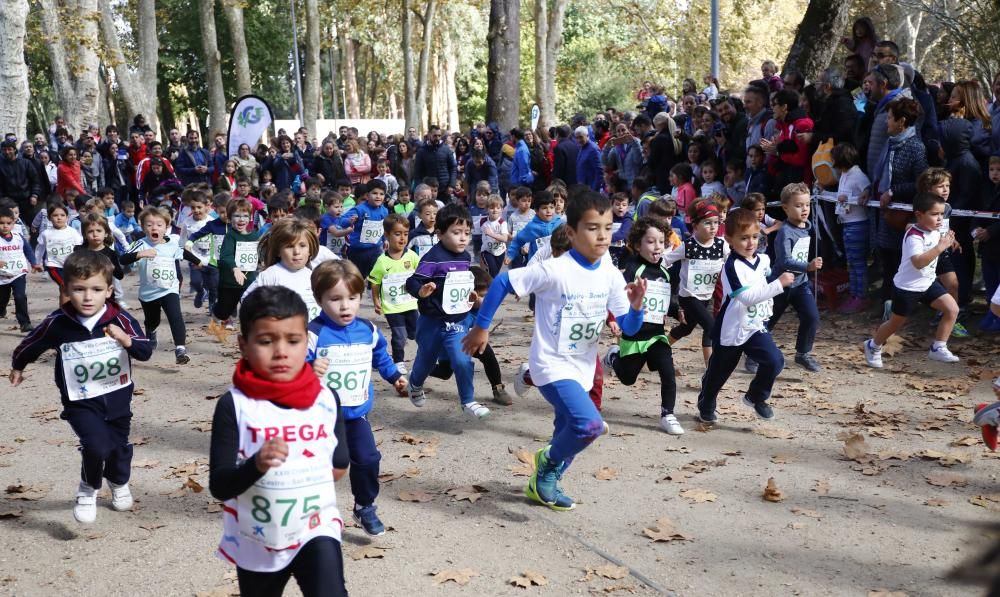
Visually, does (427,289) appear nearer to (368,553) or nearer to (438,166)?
(368,553)

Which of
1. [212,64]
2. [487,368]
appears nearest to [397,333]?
[487,368]

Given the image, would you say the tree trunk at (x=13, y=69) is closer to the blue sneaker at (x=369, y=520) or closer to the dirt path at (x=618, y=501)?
the dirt path at (x=618, y=501)

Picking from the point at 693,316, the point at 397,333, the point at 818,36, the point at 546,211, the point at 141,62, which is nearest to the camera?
the point at 693,316

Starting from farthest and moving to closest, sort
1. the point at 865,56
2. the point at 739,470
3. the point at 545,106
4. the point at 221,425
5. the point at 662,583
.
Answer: the point at 545,106 < the point at 865,56 < the point at 739,470 < the point at 662,583 < the point at 221,425

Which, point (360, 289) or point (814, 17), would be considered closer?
point (360, 289)

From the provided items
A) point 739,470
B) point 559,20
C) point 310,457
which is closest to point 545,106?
point 559,20

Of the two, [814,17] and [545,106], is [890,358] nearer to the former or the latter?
[814,17]

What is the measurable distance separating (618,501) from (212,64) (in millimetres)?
30643

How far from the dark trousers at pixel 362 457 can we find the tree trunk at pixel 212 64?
2976 centimetres

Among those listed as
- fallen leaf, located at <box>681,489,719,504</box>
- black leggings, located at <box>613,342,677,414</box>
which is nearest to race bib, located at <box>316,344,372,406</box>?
fallen leaf, located at <box>681,489,719,504</box>

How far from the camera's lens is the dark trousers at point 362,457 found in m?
5.28

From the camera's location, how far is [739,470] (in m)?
6.49

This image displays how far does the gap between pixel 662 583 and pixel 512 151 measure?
14985 mm

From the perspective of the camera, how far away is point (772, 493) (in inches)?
234
